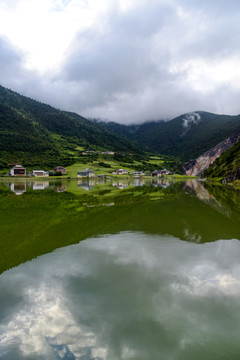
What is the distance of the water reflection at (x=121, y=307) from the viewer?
589cm

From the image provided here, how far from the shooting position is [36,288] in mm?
8602

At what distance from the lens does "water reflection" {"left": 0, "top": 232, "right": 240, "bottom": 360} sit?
19.3 ft

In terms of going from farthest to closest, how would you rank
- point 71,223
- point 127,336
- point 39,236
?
point 71,223
point 39,236
point 127,336

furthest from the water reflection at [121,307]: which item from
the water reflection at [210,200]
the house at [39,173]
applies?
the house at [39,173]

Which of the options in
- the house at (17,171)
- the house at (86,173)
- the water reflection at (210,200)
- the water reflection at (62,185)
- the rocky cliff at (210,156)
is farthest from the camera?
the rocky cliff at (210,156)

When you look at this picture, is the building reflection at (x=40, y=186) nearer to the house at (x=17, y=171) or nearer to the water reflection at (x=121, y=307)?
the water reflection at (x=121, y=307)

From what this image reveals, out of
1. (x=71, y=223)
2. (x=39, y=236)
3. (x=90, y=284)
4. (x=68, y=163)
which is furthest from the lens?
(x=68, y=163)

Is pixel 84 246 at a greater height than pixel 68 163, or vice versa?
pixel 68 163

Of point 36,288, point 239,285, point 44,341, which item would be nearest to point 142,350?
point 44,341

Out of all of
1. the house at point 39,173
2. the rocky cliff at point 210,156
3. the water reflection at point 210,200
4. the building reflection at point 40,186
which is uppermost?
the rocky cliff at point 210,156

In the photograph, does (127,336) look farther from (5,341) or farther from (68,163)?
(68,163)

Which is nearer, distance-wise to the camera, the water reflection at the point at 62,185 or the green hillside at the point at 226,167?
the water reflection at the point at 62,185

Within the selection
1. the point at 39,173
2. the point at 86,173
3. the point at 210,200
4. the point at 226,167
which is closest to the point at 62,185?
the point at 210,200

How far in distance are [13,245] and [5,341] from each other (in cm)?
761
